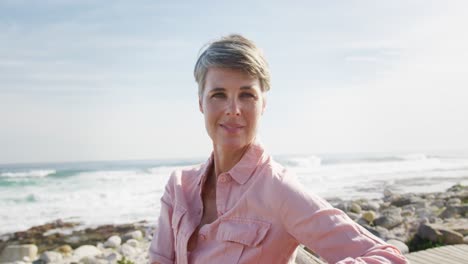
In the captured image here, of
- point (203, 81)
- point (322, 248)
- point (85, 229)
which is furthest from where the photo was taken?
point (85, 229)

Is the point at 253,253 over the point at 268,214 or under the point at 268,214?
under

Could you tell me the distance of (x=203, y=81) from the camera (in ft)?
6.57

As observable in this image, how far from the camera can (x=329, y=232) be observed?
1.52 metres

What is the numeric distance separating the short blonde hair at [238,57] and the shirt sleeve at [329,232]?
Result: 498 mm

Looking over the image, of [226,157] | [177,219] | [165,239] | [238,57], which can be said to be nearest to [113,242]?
[165,239]

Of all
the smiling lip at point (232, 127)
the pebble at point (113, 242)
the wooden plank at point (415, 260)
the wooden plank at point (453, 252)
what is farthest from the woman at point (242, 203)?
the pebble at point (113, 242)

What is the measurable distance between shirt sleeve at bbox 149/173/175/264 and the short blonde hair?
73 cm

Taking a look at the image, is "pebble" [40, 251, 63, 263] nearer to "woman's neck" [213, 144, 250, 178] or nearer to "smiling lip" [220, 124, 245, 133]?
"woman's neck" [213, 144, 250, 178]

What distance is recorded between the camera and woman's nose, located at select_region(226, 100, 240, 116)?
188 cm

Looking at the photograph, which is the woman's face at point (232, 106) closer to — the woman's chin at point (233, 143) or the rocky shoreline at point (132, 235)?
the woman's chin at point (233, 143)

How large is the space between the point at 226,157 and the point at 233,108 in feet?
1.00

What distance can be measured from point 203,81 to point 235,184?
468 millimetres

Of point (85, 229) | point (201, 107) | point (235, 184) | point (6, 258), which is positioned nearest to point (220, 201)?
point (235, 184)

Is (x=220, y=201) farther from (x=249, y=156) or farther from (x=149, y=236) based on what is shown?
(x=149, y=236)
